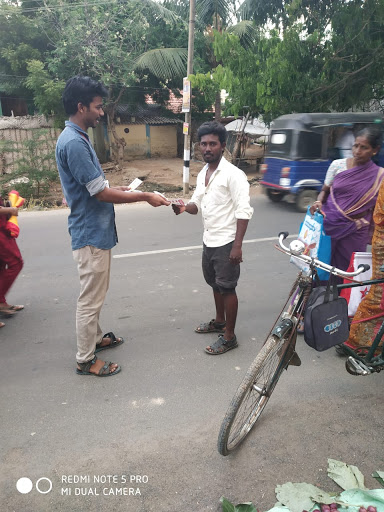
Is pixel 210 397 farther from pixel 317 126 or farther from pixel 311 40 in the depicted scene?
pixel 311 40

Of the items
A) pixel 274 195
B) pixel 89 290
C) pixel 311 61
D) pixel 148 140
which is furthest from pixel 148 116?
pixel 89 290

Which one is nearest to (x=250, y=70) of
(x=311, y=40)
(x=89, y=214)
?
(x=311, y=40)

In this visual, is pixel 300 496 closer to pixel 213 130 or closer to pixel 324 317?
pixel 324 317

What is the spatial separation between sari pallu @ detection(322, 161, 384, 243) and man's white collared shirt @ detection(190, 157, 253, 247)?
0.79 m

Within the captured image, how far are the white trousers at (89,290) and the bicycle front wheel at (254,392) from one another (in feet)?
3.78

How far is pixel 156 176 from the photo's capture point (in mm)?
14289

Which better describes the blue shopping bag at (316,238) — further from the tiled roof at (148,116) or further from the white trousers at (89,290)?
the tiled roof at (148,116)

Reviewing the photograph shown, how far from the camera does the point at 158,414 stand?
7.84 feet

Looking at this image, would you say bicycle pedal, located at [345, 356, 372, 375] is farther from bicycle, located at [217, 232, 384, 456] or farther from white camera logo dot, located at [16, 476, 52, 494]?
white camera logo dot, located at [16, 476, 52, 494]

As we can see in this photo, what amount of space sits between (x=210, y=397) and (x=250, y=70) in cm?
1017

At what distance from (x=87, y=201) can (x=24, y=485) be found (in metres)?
1.57

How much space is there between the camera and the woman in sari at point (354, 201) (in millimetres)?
2953

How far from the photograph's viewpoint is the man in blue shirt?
2379 mm

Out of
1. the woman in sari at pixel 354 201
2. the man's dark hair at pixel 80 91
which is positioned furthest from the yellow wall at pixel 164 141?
the man's dark hair at pixel 80 91
